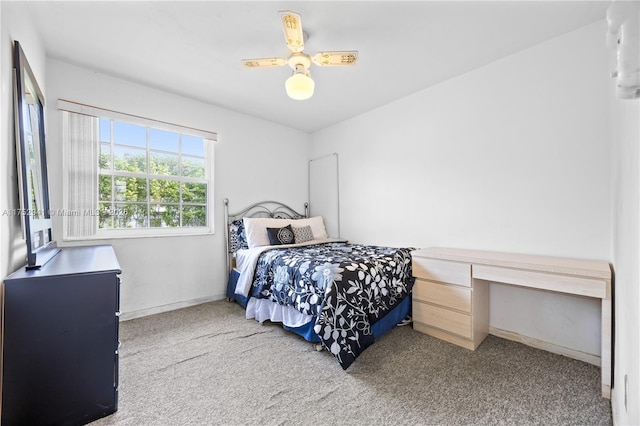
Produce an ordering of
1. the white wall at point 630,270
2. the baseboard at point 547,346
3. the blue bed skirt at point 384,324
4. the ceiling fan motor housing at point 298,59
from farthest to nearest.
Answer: the blue bed skirt at point 384,324, the ceiling fan motor housing at point 298,59, the baseboard at point 547,346, the white wall at point 630,270

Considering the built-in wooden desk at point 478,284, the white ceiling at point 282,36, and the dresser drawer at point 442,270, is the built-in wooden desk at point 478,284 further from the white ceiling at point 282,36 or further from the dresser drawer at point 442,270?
the white ceiling at point 282,36

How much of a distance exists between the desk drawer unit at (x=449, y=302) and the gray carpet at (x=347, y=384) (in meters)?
0.10

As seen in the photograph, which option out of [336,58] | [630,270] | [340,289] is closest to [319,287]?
[340,289]

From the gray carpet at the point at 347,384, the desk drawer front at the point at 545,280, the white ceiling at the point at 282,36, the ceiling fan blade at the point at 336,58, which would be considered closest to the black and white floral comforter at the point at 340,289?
the gray carpet at the point at 347,384

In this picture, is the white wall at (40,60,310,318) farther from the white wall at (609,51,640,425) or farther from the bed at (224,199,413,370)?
the white wall at (609,51,640,425)

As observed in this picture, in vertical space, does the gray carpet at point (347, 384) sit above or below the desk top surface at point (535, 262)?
below

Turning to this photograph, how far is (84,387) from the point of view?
142 centimetres

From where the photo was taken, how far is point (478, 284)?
7.40ft

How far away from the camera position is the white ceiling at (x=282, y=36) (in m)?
1.88

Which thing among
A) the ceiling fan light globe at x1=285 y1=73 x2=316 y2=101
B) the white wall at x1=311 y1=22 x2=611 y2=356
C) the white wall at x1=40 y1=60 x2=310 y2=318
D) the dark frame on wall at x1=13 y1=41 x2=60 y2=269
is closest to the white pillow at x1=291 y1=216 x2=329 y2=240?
the white wall at x1=40 y1=60 x2=310 y2=318

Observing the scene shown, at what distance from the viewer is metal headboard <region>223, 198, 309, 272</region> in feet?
11.7

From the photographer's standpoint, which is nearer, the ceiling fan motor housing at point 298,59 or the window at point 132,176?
the ceiling fan motor housing at point 298,59

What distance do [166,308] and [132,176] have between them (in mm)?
1488

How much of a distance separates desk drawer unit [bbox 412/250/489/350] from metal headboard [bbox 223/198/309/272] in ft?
7.32
